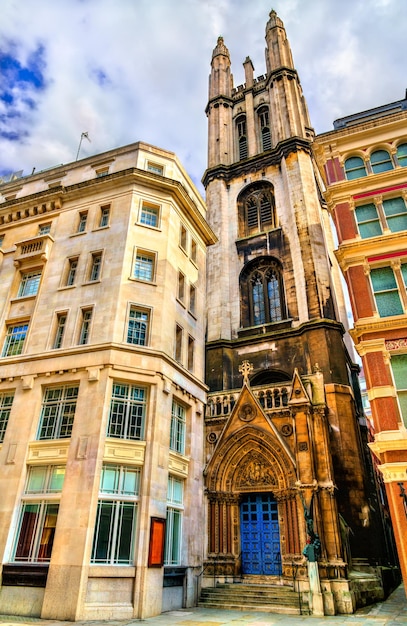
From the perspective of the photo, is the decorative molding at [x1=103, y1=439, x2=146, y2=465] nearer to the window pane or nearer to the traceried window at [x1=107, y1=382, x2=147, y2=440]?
the traceried window at [x1=107, y1=382, x2=147, y2=440]

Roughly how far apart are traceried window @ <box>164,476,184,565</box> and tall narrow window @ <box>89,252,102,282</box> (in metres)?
9.80

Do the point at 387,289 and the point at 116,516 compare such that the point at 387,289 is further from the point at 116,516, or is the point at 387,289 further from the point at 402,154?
the point at 116,516

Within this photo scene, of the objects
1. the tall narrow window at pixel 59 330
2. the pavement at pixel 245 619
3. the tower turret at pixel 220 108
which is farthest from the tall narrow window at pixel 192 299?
the tower turret at pixel 220 108

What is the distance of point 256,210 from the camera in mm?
33844

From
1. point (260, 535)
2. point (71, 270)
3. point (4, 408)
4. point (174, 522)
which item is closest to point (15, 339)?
point (4, 408)

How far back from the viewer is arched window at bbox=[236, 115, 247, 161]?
3868 centimetres

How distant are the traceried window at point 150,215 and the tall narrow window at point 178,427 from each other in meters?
9.21

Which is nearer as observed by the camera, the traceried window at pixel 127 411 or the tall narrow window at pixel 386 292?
the traceried window at pixel 127 411

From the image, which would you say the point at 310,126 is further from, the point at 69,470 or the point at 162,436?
the point at 69,470

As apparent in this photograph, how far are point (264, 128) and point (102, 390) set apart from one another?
31189 millimetres

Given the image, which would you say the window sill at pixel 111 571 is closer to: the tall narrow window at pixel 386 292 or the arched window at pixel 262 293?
the tall narrow window at pixel 386 292

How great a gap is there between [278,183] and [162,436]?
76.9 feet

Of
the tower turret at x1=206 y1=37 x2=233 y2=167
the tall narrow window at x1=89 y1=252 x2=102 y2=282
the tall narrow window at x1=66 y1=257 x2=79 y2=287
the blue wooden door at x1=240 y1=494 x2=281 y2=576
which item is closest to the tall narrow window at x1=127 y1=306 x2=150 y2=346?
the tall narrow window at x1=89 y1=252 x2=102 y2=282

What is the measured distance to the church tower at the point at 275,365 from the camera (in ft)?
59.8
